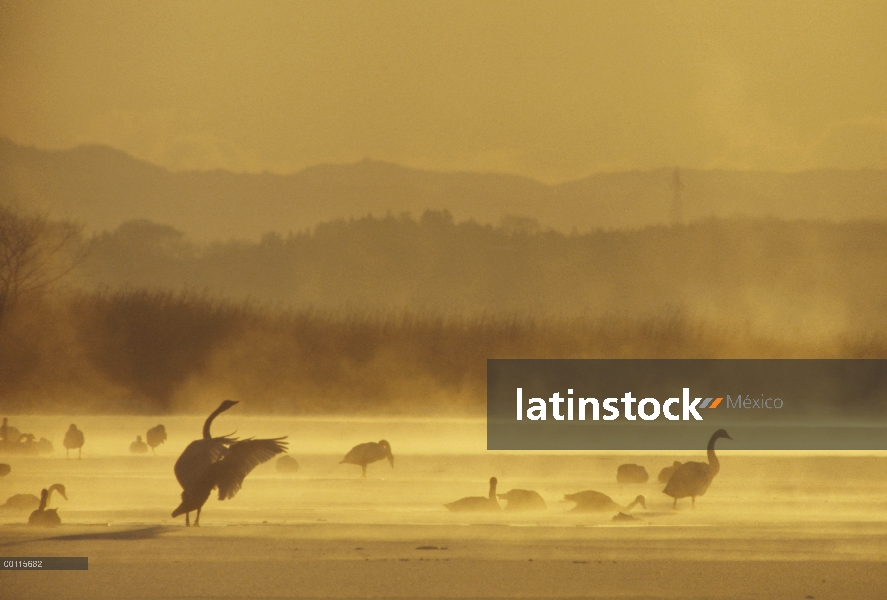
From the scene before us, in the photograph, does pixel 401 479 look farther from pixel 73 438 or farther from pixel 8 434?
pixel 8 434

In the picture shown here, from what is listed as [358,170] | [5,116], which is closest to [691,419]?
[358,170]

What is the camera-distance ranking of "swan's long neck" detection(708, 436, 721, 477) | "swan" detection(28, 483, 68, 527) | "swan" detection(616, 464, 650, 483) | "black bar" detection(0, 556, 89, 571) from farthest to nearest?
"swan" detection(616, 464, 650, 483)
"swan's long neck" detection(708, 436, 721, 477)
"swan" detection(28, 483, 68, 527)
"black bar" detection(0, 556, 89, 571)

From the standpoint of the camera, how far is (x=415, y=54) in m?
5.40

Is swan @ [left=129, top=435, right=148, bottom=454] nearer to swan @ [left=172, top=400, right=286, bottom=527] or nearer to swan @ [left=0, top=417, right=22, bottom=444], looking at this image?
swan @ [left=0, top=417, right=22, bottom=444]

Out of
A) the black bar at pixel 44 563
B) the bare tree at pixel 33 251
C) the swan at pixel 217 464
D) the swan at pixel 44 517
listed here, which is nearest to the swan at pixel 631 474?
the swan at pixel 217 464

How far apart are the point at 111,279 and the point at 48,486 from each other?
3.35 feet

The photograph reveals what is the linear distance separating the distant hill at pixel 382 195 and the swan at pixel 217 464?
127 centimetres

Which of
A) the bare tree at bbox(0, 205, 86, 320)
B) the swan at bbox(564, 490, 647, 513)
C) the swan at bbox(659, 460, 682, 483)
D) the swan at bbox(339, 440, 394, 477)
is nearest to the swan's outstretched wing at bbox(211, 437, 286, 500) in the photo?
the swan at bbox(339, 440, 394, 477)

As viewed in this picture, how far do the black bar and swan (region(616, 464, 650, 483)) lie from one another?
2385 mm

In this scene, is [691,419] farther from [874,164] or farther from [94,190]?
[94,190]

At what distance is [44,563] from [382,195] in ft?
7.43

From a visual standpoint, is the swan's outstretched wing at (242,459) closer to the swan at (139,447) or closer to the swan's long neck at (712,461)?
the swan at (139,447)

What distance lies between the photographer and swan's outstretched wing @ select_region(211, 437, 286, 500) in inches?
169

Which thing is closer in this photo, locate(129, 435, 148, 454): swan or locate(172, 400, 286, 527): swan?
locate(172, 400, 286, 527): swan
